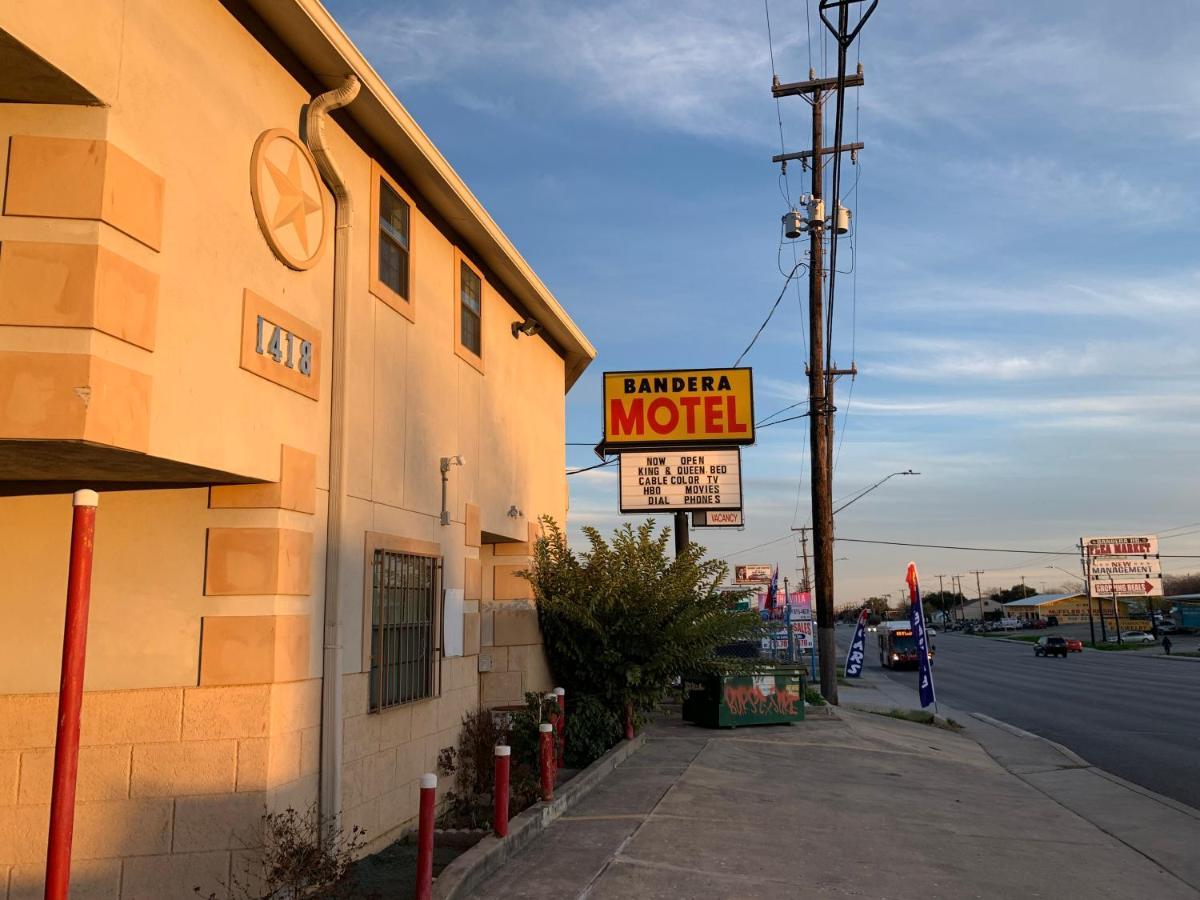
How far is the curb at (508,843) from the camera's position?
6750 mm

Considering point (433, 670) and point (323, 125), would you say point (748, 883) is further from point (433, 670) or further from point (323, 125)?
point (323, 125)

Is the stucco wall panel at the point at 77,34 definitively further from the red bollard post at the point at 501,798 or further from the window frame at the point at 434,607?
the red bollard post at the point at 501,798

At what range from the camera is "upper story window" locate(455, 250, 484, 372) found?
11219 mm

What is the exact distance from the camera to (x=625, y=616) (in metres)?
13.6

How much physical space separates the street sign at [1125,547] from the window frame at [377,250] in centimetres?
7750

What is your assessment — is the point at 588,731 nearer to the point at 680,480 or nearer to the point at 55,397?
the point at 680,480

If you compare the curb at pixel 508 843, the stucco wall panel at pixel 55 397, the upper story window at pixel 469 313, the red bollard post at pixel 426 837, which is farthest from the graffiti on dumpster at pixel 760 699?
the stucco wall panel at pixel 55 397

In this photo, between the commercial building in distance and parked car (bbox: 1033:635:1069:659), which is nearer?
parked car (bbox: 1033:635:1069:659)

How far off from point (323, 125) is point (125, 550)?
144 inches

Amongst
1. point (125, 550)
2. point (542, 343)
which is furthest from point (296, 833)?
point (542, 343)

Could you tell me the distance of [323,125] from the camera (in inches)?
309

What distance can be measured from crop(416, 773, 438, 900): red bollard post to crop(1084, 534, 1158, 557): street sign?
262 feet

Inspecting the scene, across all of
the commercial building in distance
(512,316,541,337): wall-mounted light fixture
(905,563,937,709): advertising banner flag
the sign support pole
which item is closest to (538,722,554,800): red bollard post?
(512,316,541,337): wall-mounted light fixture

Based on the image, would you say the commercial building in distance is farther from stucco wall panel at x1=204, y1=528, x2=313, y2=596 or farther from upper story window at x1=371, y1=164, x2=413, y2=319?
stucco wall panel at x1=204, y1=528, x2=313, y2=596
